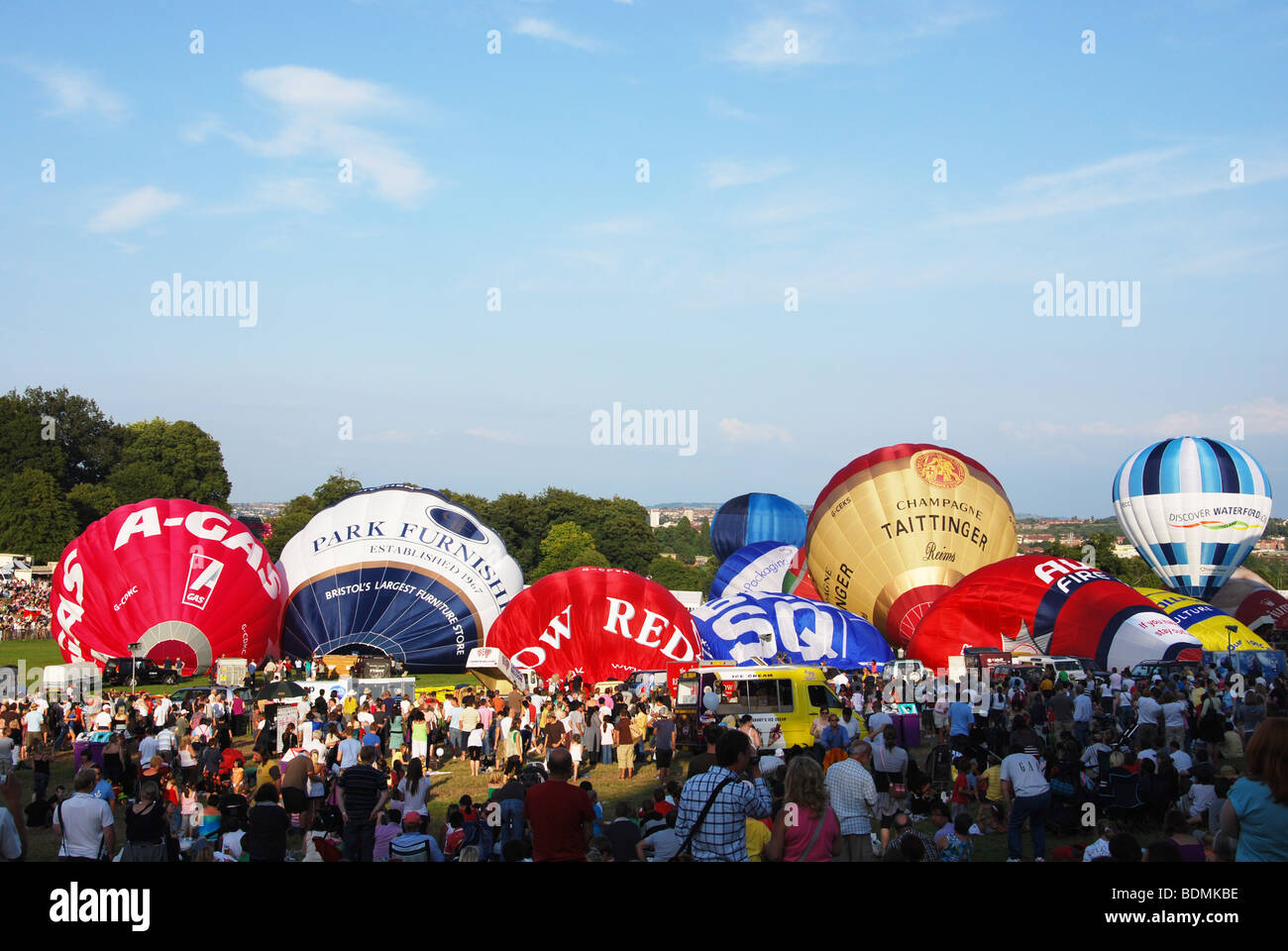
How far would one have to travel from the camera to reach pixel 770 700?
53.4 feet

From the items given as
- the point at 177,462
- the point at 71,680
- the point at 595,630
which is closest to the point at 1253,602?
the point at 595,630

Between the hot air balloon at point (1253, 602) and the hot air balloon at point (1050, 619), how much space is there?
15766 mm

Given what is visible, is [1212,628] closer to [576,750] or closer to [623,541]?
[576,750]

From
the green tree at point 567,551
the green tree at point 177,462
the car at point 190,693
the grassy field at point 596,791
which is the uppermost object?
the green tree at point 177,462

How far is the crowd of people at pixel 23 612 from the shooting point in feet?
157

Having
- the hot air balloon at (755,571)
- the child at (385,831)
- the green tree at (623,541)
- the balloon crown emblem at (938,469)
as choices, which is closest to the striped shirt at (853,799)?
the child at (385,831)

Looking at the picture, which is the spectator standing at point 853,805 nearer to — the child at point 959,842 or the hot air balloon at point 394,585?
the child at point 959,842

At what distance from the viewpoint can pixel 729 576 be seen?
41469 millimetres

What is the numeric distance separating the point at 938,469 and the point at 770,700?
17.5 meters
